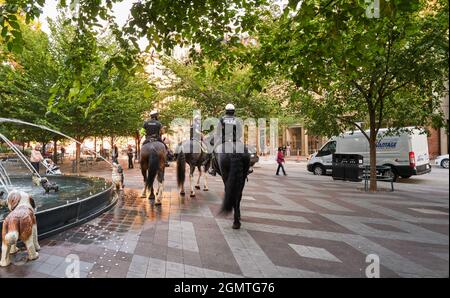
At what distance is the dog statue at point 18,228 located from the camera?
4.39 meters

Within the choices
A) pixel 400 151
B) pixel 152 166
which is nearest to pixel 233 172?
pixel 152 166

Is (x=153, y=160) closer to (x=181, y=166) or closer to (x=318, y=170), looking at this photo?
(x=181, y=166)

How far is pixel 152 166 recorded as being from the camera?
29.3 feet

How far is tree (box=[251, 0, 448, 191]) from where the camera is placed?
5.86m

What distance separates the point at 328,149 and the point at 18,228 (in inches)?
774

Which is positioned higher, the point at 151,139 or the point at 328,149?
the point at 151,139

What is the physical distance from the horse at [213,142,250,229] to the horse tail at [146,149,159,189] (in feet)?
8.00

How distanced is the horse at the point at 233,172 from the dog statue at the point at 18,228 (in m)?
3.39

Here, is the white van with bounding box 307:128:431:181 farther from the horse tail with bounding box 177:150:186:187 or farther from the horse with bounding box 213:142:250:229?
the horse with bounding box 213:142:250:229

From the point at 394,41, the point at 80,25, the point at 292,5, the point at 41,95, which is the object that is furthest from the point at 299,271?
the point at 41,95

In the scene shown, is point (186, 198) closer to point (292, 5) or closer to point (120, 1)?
point (120, 1)

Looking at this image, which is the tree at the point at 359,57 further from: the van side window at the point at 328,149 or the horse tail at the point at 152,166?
the van side window at the point at 328,149

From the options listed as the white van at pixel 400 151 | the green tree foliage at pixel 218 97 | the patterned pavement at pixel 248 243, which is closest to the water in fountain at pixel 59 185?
the patterned pavement at pixel 248 243
